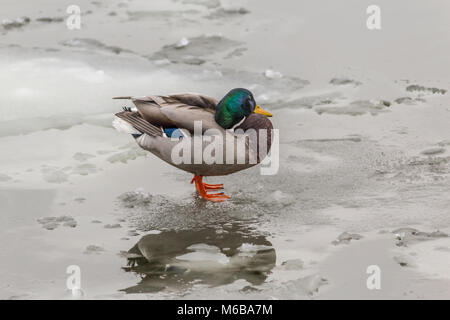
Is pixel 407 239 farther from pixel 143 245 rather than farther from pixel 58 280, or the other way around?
pixel 58 280

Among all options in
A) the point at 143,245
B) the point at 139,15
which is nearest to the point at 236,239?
the point at 143,245

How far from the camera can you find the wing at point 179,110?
593cm

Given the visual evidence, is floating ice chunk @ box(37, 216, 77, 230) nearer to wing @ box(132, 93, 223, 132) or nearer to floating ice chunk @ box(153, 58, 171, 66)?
wing @ box(132, 93, 223, 132)

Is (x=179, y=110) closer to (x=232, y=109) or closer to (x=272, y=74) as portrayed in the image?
(x=232, y=109)

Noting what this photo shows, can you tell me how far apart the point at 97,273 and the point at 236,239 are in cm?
88

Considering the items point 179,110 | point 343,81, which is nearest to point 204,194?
point 179,110

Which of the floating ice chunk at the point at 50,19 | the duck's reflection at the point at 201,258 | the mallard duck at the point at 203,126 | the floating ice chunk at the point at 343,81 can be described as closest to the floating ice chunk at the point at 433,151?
the mallard duck at the point at 203,126

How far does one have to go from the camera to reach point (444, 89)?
7953 millimetres

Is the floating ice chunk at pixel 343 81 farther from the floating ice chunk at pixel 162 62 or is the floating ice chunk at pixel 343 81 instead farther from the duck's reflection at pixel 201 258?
the duck's reflection at pixel 201 258

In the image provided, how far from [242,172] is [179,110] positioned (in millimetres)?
834

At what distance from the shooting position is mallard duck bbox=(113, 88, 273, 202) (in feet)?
19.4

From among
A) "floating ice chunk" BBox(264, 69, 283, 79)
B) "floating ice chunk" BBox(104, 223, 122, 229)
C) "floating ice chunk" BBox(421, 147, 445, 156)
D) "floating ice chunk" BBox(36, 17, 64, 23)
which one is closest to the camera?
"floating ice chunk" BBox(104, 223, 122, 229)

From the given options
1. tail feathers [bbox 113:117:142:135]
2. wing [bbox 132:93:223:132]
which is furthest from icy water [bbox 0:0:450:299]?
wing [bbox 132:93:223:132]

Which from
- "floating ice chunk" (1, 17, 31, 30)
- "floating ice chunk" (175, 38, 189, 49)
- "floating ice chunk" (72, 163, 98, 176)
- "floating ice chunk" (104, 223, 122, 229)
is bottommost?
"floating ice chunk" (104, 223, 122, 229)
